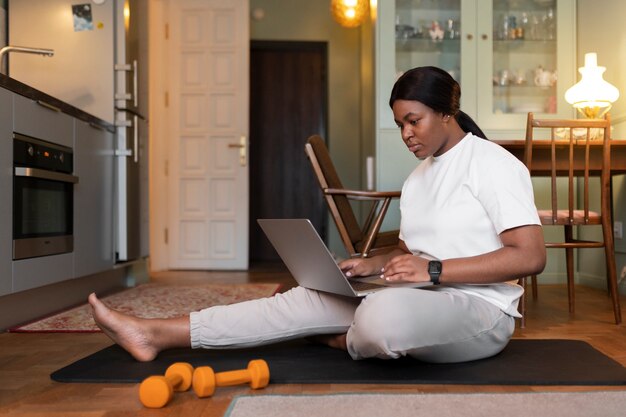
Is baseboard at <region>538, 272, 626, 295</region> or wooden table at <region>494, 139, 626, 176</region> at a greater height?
wooden table at <region>494, 139, 626, 176</region>

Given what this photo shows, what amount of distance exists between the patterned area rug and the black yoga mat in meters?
0.76

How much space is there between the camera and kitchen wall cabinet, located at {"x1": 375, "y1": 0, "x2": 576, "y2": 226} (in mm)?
4391

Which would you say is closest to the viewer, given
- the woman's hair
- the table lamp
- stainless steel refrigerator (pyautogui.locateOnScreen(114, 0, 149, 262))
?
the woman's hair

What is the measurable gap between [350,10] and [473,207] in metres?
4.25

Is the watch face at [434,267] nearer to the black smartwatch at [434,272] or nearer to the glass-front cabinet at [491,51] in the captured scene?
the black smartwatch at [434,272]

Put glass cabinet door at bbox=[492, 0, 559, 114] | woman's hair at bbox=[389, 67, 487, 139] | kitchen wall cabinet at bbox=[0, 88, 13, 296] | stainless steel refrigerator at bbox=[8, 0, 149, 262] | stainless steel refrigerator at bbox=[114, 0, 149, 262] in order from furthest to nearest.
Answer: glass cabinet door at bbox=[492, 0, 559, 114], stainless steel refrigerator at bbox=[114, 0, 149, 262], stainless steel refrigerator at bbox=[8, 0, 149, 262], kitchen wall cabinet at bbox=[0, 88, 13, 296], woman's hair at bbox=[389, 67, 487, 139]

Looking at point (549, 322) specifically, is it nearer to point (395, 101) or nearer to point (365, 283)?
point (365, 283)

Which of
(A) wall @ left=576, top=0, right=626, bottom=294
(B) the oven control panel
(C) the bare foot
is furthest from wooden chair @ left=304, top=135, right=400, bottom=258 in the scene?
(A) wall @ left=576, top=0, right=626, bottom=294

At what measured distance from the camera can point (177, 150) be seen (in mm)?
5887

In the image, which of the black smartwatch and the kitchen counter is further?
the kitchen counter

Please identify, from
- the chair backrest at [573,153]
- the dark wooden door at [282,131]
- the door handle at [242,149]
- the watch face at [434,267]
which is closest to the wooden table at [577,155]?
the chair backrest at [573,153]

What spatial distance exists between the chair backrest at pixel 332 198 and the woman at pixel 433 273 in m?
1.10

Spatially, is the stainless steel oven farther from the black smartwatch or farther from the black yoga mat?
the black smartwatch

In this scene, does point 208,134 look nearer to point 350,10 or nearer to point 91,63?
point 350,10
